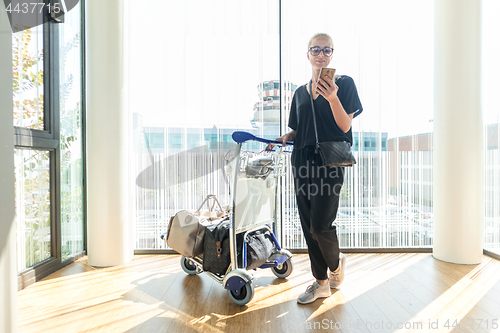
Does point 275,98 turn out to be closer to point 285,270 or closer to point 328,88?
point 328,88

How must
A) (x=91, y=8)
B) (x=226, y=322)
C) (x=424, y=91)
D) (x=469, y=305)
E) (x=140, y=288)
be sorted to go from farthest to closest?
(x=424, y=91), (x=91, y=8), (x=140, y=288), (x=469, y=305), (x=226, y=322)

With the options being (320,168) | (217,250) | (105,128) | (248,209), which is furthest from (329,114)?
(105,128)

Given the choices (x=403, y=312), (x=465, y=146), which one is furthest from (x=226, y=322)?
(x=465, y=146)

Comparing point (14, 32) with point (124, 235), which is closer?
point (14, 32)

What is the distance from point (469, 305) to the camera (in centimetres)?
165

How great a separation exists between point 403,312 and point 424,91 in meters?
1.92

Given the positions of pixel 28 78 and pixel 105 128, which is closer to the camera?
pixel 28 78

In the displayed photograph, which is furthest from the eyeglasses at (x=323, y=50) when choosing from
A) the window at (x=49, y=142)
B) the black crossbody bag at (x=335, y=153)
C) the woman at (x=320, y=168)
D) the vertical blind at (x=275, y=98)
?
the window at (x=49, y=142)

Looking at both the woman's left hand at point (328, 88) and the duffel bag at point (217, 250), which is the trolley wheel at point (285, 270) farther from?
the woman's left hand at point (328, 88)

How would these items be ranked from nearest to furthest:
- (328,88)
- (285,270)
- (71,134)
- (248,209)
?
1. (328,88)
2. (248,209)
3. (285,270)
4. (71,134)

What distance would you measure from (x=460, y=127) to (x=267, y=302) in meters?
1.98

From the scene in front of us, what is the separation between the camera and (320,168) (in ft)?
5.61

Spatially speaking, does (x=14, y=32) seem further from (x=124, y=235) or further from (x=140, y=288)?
(x=140, y=288)

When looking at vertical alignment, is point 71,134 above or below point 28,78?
below
